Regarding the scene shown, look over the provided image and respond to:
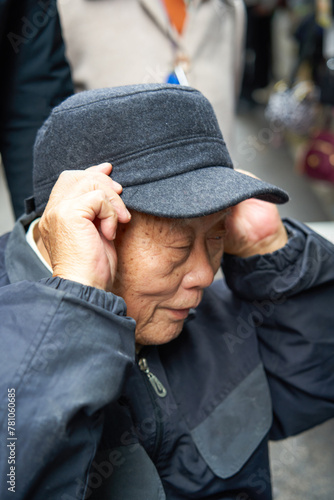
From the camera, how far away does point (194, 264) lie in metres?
1.17

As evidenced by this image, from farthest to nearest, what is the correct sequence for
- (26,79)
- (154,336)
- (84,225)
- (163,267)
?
1. (26,79)
2. (154,336)
3. (163,267)
4. (84,225)

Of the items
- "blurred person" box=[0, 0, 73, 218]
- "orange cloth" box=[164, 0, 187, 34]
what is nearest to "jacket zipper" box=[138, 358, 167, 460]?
"blurred person" box=[0, 0, 73, 218]

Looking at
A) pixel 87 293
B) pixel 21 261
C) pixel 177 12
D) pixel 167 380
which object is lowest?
pixel 167 380

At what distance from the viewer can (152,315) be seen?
1.20 metres

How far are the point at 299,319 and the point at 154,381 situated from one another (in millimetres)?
473

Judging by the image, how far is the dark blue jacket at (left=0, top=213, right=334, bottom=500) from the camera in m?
0.85

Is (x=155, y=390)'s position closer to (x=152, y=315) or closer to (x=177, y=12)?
(x=152, y=315)

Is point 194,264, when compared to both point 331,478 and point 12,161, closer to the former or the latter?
point 12,161

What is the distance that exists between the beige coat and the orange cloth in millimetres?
28

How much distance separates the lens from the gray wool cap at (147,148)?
1.03m

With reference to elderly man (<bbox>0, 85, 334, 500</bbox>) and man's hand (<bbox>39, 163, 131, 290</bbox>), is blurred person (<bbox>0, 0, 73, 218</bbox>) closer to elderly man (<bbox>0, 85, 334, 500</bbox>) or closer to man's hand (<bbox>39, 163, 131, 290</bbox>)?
elderly man (<bbox>0, 85, 334, 500</bbox>)

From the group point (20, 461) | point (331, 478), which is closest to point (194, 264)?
point (20, 461)

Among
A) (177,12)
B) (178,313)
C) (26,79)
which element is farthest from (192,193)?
(177,12)

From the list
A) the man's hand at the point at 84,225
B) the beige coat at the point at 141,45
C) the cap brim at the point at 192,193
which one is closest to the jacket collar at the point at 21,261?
the man's hand at the point at 84,225
